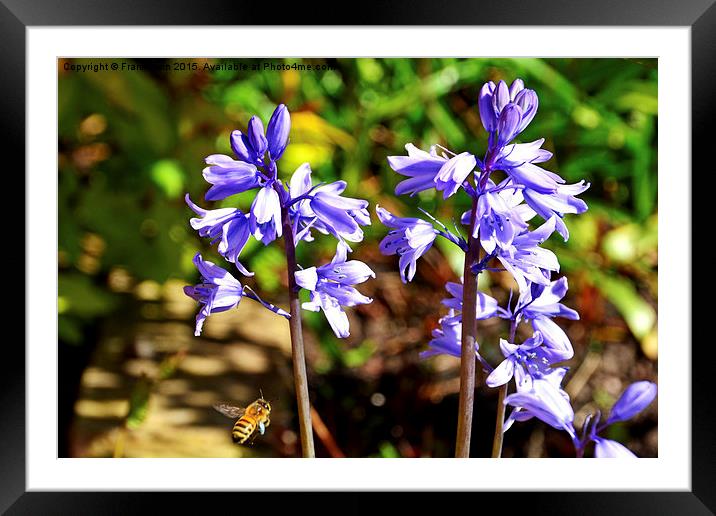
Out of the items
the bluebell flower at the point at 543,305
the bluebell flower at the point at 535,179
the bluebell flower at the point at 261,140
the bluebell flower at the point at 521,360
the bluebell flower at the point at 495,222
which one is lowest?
the bluebell flower at the point at 521,360

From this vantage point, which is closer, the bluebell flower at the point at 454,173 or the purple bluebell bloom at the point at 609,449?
the bluebell flower at the point at 454,173

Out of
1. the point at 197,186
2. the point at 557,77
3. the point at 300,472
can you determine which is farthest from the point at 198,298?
the point at 557,77

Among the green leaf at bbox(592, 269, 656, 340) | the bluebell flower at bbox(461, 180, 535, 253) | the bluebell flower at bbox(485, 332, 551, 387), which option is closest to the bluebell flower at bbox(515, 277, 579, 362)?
the bluebell flower at bbox(485, 332, 551, 387)

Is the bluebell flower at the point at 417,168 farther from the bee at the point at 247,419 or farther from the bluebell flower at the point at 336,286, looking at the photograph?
the bee at the point at 247,419

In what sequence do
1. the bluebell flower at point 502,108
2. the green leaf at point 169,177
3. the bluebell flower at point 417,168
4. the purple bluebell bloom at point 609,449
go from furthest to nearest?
the green leaf at point 169,177 → the purple bluebell bloom at point 609,449 → the bluebell flower at point 417,168 → the bluebell flower at point 502,108

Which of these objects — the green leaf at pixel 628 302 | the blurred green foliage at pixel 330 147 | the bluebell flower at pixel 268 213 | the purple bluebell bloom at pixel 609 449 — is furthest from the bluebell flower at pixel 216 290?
the green leaf at pixel 628 302

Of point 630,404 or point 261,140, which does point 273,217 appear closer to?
point 261,140

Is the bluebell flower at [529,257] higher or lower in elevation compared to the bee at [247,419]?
higher
